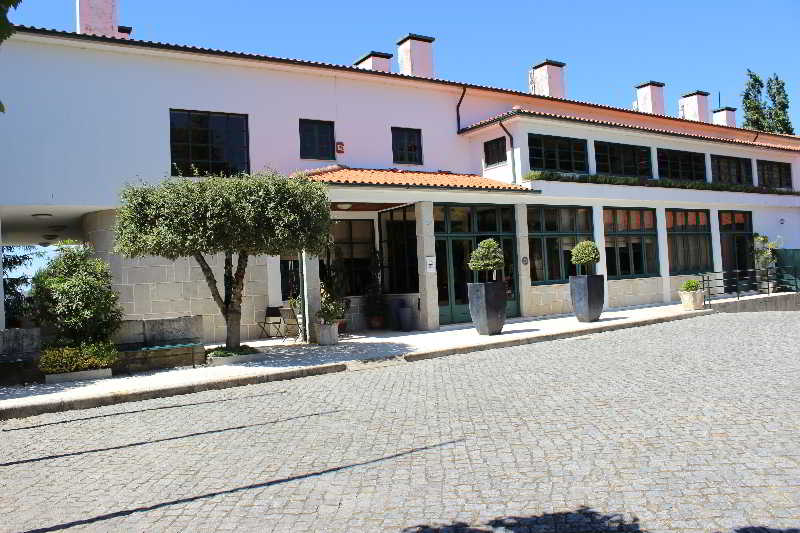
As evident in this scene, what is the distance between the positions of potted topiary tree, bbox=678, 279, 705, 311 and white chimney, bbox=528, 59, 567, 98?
931 cm

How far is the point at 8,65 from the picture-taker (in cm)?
1375

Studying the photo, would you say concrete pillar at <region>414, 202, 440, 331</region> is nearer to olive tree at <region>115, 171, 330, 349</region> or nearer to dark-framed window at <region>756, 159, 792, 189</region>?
olive tree at <region>115, 171, 330, 349</region>

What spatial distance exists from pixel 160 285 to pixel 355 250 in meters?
5.48

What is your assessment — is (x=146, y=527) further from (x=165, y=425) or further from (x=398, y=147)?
(x=398, y=147)

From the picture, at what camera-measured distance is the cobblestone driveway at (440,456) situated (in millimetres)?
4297

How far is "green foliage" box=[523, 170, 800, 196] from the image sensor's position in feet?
61.9

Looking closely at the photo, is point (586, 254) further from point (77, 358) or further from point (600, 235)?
point (77, 358)

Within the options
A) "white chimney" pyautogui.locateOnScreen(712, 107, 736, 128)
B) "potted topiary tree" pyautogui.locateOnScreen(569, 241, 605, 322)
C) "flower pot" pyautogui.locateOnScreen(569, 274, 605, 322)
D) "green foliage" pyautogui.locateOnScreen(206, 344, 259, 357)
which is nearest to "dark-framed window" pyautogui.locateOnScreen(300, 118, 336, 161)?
"green foliage" pyautogui.locateOnScreen(206, 344, 259, 357)

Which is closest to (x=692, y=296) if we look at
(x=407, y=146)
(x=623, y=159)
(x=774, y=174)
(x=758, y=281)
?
(x=623, y=159)

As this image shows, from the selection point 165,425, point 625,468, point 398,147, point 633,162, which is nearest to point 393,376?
point 165,425

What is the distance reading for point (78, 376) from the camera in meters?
11.2

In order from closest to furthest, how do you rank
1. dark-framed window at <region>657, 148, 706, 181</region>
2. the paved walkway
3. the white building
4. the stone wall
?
the paved walkway, the white building, the stone wall, dark-framed window at <region>657, 148, 706, 181</region>

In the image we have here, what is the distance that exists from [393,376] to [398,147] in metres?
10.0

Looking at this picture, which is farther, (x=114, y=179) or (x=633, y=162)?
(x=633, y=162)
